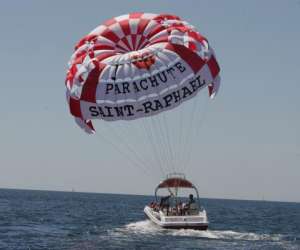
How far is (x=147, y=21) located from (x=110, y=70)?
314 cm

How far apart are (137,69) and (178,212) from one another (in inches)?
453

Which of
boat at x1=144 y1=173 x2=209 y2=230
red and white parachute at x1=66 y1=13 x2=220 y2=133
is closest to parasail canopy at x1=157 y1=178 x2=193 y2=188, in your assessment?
boat at x1=144 y1=173 x2=209 y2=230

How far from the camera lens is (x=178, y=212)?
107 feet

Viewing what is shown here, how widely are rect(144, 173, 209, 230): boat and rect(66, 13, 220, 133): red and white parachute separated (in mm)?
8690

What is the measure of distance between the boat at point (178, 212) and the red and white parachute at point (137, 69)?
8.69 metres

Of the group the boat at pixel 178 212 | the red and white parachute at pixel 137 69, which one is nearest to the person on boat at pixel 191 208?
the boat at pixel 178 212

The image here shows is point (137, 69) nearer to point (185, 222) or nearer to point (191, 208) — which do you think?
point (185, 222)

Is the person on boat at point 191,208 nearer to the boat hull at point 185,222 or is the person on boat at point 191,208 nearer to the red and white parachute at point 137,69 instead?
the boat hull at point 185,222

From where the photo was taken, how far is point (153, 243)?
91.5 feet

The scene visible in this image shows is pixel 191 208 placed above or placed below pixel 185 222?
above

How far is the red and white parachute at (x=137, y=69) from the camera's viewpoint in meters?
23.8

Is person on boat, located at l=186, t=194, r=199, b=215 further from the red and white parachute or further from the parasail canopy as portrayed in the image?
the red and white parachute

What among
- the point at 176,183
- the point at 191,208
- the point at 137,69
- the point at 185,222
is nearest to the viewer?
the point at 137,69

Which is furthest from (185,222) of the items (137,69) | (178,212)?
(137,69)
